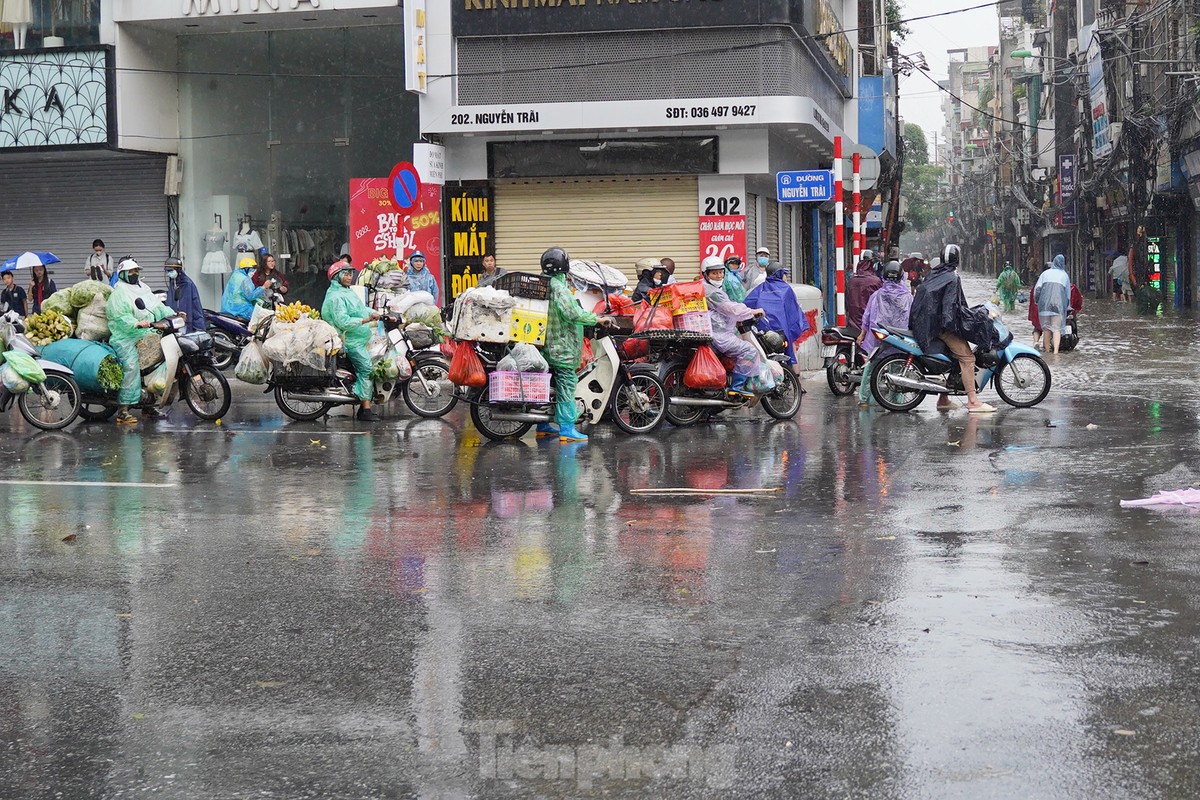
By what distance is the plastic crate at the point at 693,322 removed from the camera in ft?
45.5

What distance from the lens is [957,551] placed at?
25.5 feet

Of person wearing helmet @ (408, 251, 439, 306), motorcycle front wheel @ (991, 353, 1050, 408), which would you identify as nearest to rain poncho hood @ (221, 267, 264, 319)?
person wearing helmet @ (408, 251, 439, 306)

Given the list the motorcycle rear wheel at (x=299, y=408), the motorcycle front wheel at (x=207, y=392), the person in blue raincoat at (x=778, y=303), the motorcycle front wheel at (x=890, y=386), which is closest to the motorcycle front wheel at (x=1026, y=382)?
the motorcycle front wheel at (x=890, y=386)

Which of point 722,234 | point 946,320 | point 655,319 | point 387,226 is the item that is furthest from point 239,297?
point 946,320

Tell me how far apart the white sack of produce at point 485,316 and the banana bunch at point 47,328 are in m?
4.60

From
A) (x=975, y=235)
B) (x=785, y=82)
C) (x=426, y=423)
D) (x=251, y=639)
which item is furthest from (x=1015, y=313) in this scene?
(x=975, y=235)

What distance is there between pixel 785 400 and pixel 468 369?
364 centimetres

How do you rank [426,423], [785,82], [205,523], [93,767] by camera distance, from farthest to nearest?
[785,82] < [426,423] < [205,523] < [93,767]

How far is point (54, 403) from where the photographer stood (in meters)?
14.5

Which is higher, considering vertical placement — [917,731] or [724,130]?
[724,130]

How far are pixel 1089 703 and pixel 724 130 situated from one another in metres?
19.3

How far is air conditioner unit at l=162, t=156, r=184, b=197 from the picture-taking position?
1023 inches

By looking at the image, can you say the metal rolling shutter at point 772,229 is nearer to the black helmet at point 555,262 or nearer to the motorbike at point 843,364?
the motorbike at point 843,364

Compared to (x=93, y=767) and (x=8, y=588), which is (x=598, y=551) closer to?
(x=8, y=588)
